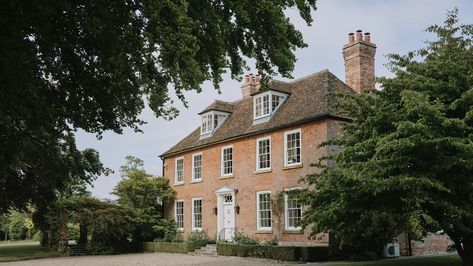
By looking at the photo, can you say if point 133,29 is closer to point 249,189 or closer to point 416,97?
point 416,97

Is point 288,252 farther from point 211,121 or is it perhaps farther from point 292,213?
point 211,121

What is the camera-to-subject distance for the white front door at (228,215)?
2723 cm

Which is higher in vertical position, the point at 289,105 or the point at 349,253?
the point at 289,105

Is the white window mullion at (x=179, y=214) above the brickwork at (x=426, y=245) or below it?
above

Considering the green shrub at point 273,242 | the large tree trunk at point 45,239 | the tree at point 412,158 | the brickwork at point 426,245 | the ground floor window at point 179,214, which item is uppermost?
the tree at point 412,158

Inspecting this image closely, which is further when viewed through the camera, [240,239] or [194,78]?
[240,239]

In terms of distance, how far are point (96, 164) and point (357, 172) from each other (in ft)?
28.0

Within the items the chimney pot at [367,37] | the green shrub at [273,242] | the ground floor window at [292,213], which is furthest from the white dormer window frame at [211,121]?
the chimney pot at [367,37]

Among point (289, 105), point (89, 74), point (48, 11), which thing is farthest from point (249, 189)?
point (48, 11)

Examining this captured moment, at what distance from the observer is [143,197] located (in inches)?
1270

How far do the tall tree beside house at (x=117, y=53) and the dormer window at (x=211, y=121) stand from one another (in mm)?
18382

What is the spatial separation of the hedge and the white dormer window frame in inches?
275

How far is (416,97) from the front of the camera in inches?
488

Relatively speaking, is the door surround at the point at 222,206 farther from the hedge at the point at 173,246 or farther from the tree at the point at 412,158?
the tree at the point at 412,158
